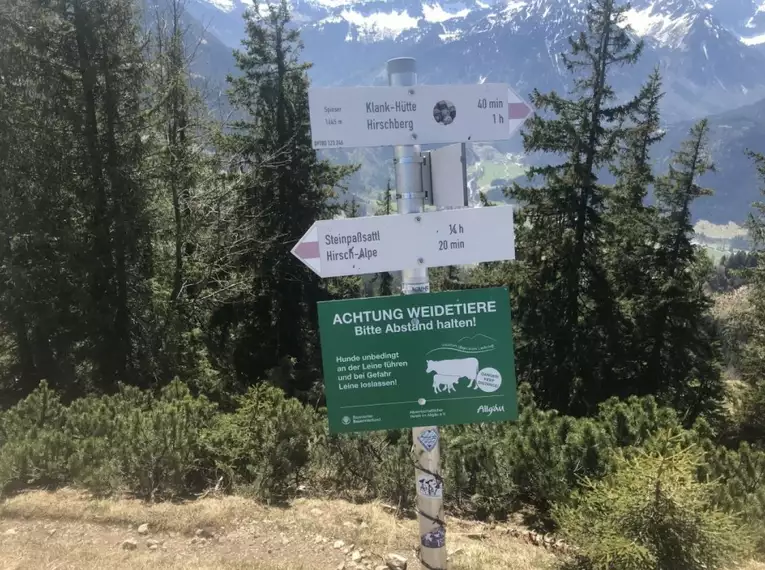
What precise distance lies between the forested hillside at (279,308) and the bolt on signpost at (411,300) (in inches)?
62.7

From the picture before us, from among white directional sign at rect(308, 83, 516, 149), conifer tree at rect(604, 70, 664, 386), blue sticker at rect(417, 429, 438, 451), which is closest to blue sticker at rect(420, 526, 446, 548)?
blue sticker at rect(417, 429, 438, 451)

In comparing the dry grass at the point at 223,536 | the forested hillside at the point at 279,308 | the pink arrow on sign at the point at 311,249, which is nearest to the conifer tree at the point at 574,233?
the forested hillside at the point at 279,308

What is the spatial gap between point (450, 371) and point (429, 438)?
389 mm

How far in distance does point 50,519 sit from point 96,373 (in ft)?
28.8

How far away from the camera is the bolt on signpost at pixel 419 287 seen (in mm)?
2807

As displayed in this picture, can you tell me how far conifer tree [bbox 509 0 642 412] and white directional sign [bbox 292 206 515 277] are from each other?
13549mm

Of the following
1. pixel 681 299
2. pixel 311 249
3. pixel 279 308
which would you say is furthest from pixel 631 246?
pixel 311 249

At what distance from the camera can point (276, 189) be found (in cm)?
1753

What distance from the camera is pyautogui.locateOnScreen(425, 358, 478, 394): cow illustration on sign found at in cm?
275

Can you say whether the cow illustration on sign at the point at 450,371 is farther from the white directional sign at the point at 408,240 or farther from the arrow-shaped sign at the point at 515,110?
the arrow-shaped sign at the point at 515,110

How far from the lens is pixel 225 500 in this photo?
493cm

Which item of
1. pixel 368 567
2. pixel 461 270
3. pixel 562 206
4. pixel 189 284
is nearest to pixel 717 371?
pixel 562 206

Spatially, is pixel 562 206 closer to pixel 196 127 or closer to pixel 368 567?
pixel 196 127

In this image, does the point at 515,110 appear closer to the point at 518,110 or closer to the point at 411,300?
the point at 518,110
